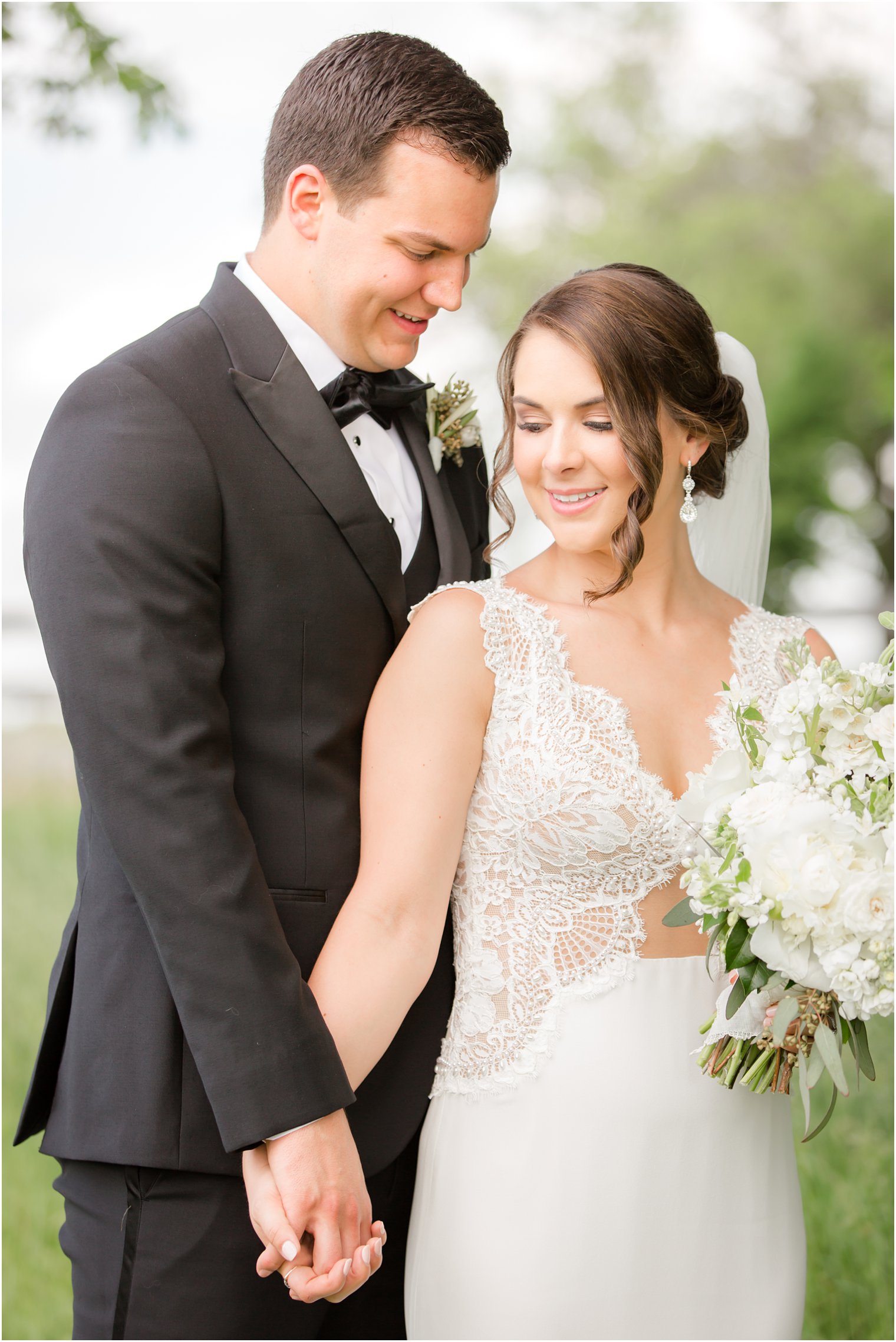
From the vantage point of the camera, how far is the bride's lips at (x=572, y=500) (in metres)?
2.20

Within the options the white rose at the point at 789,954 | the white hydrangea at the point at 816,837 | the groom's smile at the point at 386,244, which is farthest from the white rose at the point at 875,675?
the groom's smile at the point at 386,244

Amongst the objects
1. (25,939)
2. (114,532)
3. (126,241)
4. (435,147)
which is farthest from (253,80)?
(114,532)

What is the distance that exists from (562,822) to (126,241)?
6627 mm

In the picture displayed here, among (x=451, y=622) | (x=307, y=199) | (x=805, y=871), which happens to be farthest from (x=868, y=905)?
(x=307, y=199)

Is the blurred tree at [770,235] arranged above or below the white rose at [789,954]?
above

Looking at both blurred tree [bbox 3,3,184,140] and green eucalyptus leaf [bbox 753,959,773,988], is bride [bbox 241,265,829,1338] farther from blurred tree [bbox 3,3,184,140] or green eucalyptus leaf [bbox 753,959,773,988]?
blurred tree [bbox 3,3,184,140]

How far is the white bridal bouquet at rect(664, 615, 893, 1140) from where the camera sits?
1646 mm

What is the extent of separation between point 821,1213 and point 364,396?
10.1ft

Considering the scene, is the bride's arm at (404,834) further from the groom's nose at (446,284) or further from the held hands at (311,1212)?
the groom's nose at (446,284)

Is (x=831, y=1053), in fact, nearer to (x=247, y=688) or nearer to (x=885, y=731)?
(x=885, y=731)

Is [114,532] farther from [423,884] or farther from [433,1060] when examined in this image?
[433,1060]

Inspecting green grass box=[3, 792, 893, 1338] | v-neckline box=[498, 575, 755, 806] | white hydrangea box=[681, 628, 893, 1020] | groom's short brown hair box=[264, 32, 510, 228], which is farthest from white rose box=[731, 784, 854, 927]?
green grass box=[3, 792, 893, 1338]

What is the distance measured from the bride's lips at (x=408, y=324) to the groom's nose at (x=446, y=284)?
0.17 feet

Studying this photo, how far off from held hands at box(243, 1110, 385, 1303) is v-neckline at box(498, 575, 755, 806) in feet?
2.55
